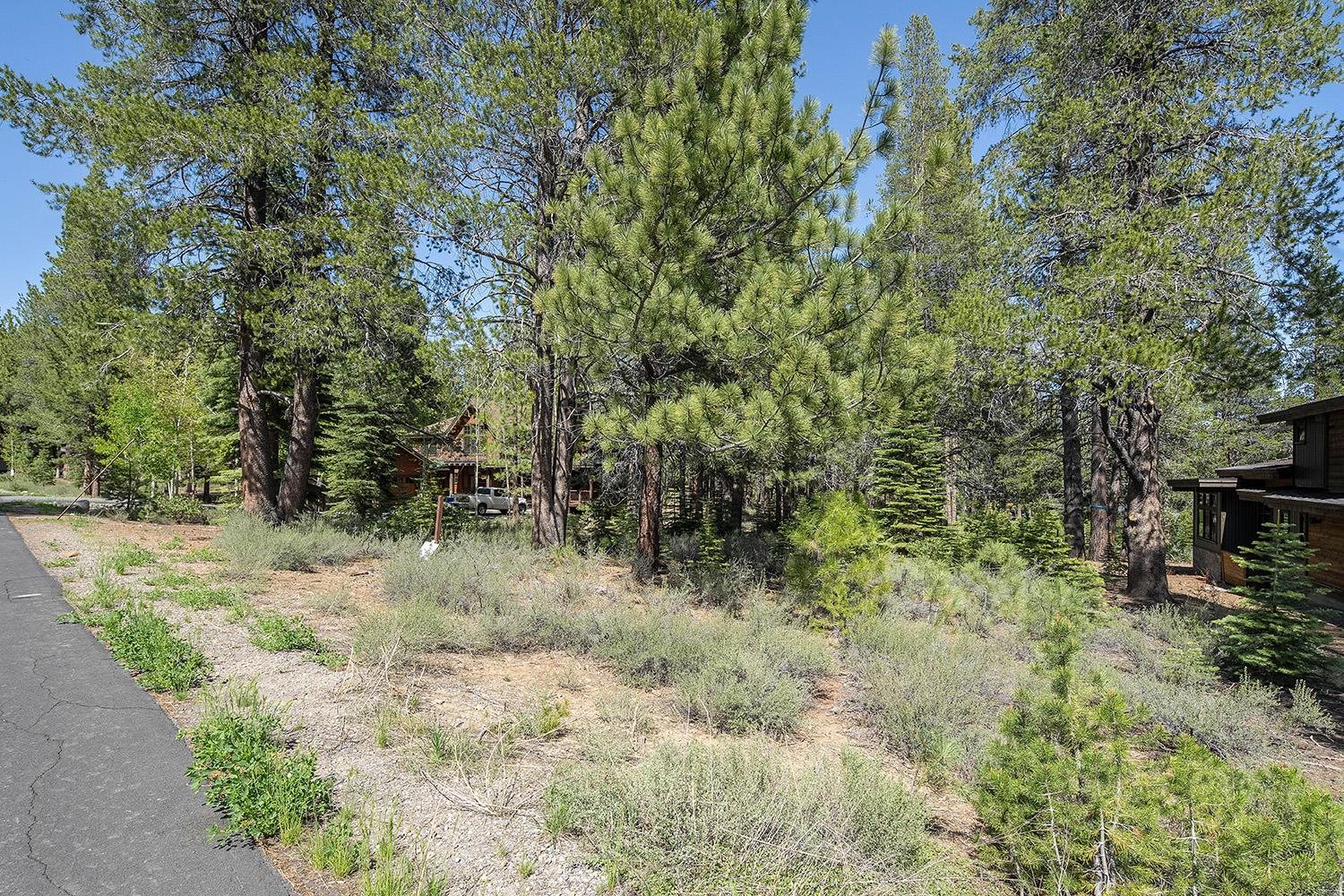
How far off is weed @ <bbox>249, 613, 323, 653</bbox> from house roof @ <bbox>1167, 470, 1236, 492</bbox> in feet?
69.7

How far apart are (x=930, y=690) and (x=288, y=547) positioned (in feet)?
32.8

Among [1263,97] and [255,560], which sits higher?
[1263,97]

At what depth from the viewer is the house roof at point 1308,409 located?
11466mm

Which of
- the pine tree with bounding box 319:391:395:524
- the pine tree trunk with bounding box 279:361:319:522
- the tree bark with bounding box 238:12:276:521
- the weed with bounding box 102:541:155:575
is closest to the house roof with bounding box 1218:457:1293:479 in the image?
the pine tree trunk with bounding box 279:361:319:522

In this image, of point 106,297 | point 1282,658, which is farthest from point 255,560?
point 1282,658

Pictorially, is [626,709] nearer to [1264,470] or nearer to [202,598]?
[202,598]

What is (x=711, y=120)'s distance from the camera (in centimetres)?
748

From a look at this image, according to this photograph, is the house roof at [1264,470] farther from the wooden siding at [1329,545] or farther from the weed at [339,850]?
the weed at [339,850]

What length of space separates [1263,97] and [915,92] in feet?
48.1

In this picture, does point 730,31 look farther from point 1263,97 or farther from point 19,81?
point 19,81

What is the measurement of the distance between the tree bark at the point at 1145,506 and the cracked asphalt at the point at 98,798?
13.8 meters

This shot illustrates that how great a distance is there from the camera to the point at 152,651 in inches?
211

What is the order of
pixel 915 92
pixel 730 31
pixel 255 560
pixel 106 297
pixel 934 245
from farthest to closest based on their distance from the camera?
pixel 915 92 → pixel 934 245 → pixel 106 297 → pixel 255 560 → pixel 730 31

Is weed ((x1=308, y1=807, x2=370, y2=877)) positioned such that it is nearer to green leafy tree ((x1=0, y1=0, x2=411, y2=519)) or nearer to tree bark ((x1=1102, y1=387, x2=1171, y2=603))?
green leafy tree ((x1=0, y1=0, x2=411, y2=519))
